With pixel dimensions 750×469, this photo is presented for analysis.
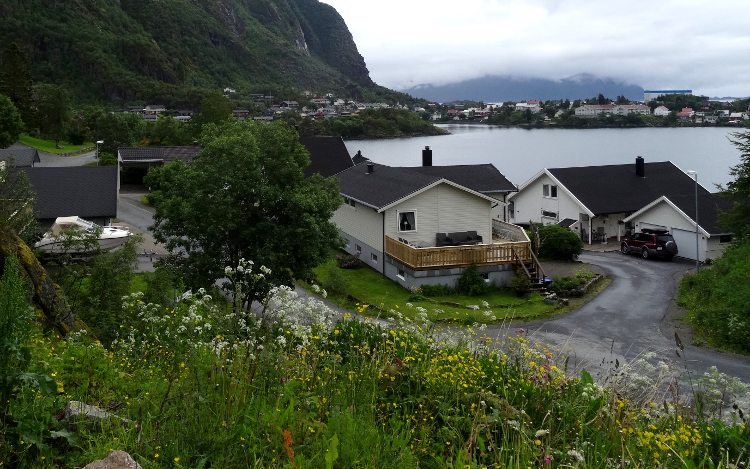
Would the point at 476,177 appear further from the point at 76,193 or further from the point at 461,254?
the point at 76,193

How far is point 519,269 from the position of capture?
100 feet

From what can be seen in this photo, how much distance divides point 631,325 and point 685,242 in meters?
16.2

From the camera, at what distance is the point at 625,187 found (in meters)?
47.2

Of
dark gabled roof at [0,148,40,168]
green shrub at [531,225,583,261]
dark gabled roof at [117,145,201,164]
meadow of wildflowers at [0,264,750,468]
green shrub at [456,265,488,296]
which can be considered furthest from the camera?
dark gabled roof at [117,145,201,164]

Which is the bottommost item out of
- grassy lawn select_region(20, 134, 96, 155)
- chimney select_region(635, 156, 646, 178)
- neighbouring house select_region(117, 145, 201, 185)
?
chimney select_region(635, 156, 646, 178)

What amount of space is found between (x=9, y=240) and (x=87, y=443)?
594cm

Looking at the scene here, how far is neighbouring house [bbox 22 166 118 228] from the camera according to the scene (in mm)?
36906

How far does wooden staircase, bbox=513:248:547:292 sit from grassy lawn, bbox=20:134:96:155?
210 feet

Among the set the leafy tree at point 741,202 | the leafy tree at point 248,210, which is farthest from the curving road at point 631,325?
the leafy tree at point 248,210

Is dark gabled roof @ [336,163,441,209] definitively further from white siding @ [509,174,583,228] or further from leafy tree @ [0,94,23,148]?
leafy tree @ [0,94,23,148]

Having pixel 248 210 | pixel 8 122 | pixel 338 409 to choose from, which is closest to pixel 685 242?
pixel 248 210

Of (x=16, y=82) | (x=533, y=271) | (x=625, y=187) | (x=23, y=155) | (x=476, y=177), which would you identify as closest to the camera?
(x=533, y=271)

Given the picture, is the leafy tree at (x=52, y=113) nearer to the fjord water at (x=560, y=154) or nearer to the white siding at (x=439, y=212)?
the fjord water at (x=560, y=154)

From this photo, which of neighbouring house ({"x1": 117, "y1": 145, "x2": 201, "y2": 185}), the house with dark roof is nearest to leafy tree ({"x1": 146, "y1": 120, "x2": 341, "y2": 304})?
the house with dark roof
